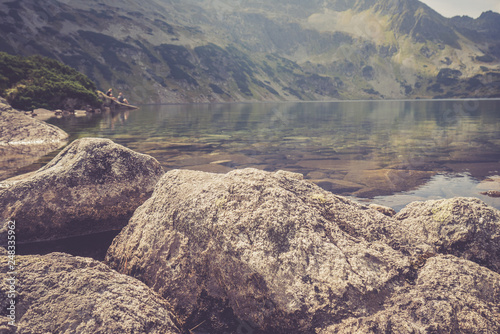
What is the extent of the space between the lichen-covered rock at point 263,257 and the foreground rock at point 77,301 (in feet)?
1.97

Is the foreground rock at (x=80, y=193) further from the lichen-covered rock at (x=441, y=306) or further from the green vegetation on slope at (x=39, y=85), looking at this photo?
the green vegetation on slope at (x=39, y=85)

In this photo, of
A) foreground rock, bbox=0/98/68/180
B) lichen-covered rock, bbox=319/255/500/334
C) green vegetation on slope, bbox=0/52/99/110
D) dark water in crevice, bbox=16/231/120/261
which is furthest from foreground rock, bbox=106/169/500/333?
green vegetation on slope, bbox=0/52/99/110

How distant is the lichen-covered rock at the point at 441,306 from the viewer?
332cm

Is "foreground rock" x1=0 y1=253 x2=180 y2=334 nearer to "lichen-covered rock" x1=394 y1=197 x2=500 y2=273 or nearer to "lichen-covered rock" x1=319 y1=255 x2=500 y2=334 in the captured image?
"lichen-covered rock" x1=319 y1=255 x2=500 y2=334

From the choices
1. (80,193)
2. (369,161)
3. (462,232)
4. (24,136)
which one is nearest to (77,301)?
(80,193)

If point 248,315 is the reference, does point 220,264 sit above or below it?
above

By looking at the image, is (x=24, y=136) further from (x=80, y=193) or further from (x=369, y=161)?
(x=369, y=161)

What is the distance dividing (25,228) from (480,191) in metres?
14.8

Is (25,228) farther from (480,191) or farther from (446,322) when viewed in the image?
(480,191)

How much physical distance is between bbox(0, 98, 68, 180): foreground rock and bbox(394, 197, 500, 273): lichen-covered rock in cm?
1933

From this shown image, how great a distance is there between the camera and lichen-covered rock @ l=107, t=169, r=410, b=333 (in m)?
3.60

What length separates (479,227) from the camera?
15.6 feet

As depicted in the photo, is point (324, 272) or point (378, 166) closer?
point (324, 272)

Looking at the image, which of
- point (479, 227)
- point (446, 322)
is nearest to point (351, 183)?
point (479, 227)
